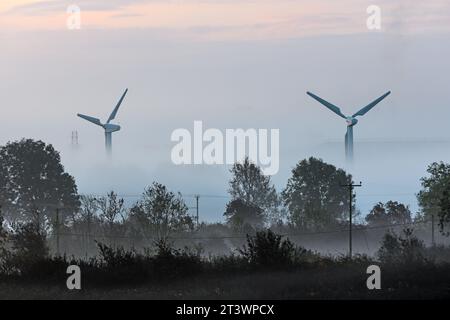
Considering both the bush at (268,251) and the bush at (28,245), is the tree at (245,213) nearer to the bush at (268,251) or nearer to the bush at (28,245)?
the bush at (28,245)

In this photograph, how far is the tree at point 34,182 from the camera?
180 m

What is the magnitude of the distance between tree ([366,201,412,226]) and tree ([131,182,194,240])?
1857 inches

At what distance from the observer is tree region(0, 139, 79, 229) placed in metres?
180

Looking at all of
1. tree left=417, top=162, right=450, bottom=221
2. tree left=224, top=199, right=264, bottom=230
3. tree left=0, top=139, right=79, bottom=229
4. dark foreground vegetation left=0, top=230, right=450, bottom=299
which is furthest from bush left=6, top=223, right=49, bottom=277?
tree left=0, top=139, right=79, bottom=229

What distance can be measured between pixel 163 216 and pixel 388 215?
5711cm

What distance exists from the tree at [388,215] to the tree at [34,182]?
5681cm

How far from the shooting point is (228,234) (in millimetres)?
154875

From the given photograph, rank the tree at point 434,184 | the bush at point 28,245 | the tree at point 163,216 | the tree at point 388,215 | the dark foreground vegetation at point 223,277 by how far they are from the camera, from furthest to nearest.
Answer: the tree at point 388,215 → the tree at point 434,184 → the tree at point 163,216 → the bush at point 28,245 → the dark foreground vegetation at point 223,277

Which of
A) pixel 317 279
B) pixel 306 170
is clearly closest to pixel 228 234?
pixel 306 170

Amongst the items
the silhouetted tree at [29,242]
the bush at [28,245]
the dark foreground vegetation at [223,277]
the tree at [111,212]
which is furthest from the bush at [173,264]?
the tree at [111,212]

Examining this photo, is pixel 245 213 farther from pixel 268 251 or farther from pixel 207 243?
pixel 268 251

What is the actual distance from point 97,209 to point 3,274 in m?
116

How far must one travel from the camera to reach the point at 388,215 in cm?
18138
